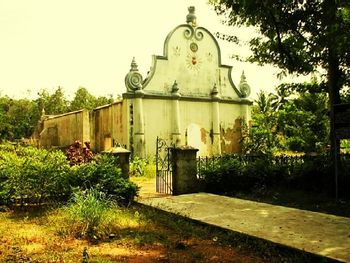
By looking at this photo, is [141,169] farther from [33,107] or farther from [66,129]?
[33,107]

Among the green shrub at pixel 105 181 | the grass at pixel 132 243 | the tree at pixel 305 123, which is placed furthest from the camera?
the tree at pixel 305 123

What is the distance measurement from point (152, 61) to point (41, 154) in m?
10.9

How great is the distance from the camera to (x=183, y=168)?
1100 centimetres

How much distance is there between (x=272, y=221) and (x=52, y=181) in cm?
534

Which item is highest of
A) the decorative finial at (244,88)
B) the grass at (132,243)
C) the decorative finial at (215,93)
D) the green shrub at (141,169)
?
the decorative finial at (244,88)

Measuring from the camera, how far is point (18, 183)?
8.84 meters

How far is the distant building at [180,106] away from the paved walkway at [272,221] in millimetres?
9497

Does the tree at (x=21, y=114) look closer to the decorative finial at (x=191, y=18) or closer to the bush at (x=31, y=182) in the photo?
the decorative finial at (x=191, y=18)

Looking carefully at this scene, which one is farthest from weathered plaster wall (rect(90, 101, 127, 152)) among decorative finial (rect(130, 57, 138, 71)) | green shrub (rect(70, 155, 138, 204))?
green shrub (rect(70, 155, 138, 204))

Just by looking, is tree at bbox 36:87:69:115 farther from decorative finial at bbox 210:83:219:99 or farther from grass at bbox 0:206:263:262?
grass at bbox 0:206:263:262

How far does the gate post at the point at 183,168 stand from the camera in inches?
432

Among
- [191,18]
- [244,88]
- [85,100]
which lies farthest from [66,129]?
[85,100]

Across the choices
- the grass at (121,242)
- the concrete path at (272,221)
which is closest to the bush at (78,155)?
the concrete path at (272,221)

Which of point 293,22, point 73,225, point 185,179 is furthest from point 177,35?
point 73,225
